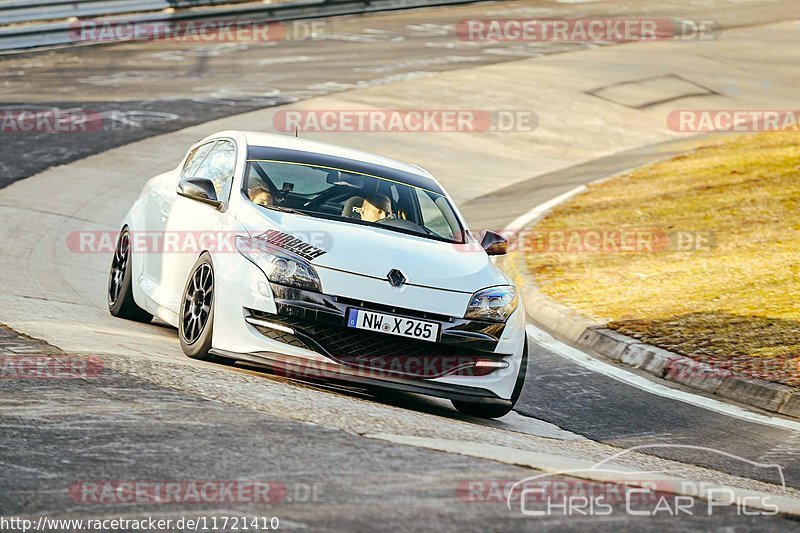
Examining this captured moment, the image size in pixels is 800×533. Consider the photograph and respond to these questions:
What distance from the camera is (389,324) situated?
7.65 metres

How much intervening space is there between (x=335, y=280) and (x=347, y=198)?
4.56 ft

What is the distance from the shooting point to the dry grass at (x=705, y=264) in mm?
10734

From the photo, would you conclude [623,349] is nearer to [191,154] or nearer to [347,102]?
[191,154]

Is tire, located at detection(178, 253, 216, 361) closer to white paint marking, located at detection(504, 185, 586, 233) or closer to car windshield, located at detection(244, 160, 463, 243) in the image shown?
car windshield, located at detection(244, 160, 463, 243)

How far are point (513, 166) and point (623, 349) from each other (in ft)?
35.7

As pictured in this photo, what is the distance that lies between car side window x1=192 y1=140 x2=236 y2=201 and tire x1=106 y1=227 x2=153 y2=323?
0.87m

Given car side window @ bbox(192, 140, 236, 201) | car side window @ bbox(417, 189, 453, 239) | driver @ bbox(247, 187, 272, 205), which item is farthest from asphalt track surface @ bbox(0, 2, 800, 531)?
car side window @ bbox(192, 140, 236, 201)

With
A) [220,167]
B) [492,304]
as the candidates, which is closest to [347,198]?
[220,167]

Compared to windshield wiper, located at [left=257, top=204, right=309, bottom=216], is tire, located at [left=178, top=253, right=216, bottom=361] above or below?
below

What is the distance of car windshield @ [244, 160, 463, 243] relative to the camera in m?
8.77

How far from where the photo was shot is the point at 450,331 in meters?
7.79

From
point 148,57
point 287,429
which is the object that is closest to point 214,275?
point 287,429

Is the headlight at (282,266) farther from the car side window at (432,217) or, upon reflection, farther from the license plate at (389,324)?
the car side window at (432,217)

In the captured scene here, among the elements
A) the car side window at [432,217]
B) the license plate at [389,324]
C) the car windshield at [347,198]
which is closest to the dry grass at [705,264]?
the car side window at [432,217]
